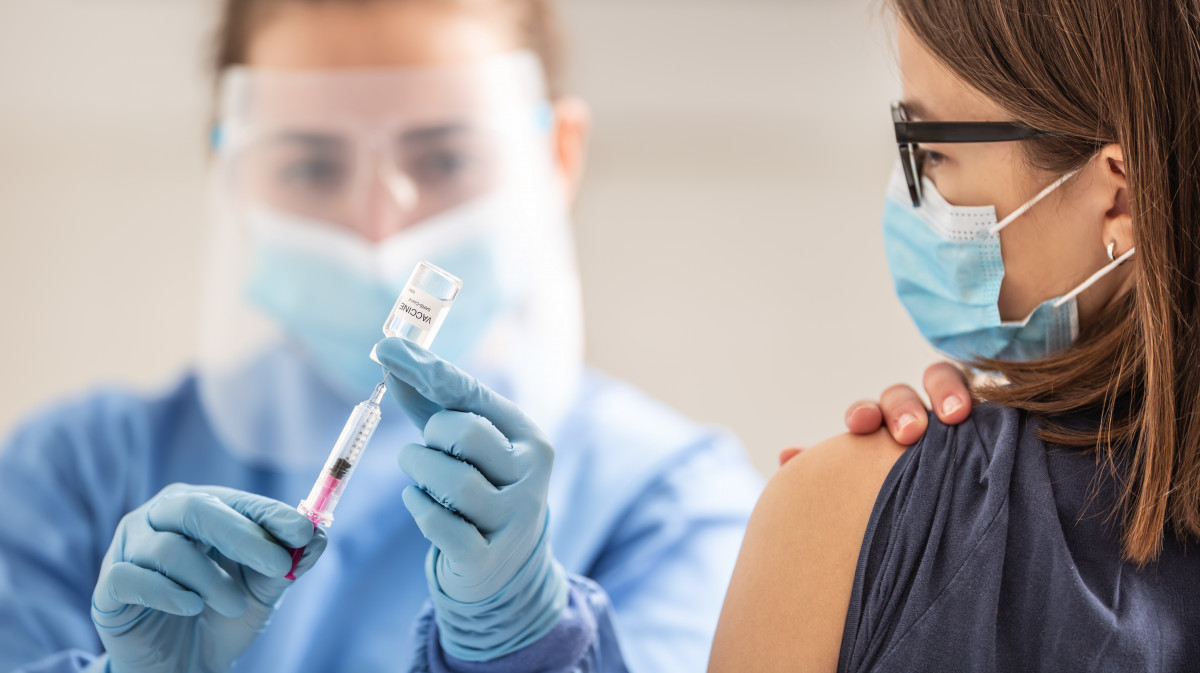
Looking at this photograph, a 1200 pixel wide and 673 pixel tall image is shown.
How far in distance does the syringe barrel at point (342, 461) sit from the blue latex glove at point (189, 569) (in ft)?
0.06

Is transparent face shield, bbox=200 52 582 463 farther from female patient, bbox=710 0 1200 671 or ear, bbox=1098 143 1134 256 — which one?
ear, bbox=1098 143 1134 256

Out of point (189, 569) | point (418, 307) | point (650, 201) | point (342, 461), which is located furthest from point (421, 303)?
point (650, 201)

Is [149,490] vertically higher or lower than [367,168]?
lower

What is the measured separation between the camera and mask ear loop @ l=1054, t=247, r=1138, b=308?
2.90 feet

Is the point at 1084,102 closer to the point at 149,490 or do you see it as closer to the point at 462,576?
the point at 462,576

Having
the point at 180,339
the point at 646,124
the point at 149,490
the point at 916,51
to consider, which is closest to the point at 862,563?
the point at 916,51

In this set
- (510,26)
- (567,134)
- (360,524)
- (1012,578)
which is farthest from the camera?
(567,134)

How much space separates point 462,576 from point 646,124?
2090mm

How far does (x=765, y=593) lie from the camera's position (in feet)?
2.87

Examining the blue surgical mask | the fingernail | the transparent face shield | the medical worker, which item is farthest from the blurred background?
the fingernail

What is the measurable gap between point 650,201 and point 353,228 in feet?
4.66

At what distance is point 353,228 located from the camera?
1.57 m

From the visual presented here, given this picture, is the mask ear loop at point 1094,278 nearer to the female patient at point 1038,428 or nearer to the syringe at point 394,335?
the female patient at point 1038,428

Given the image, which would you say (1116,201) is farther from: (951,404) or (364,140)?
(364,140)
